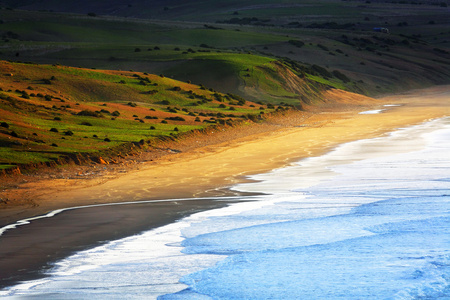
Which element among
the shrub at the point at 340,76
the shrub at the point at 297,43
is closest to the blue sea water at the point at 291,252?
the shrub at the point at 340,76

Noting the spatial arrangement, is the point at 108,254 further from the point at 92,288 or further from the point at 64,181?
the point at 64,181

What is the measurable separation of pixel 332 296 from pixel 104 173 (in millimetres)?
14165

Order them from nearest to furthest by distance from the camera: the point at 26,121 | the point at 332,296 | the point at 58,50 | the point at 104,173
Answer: the point at 332,296, the point at 104,173, the point at 26,121, the point at 58,50

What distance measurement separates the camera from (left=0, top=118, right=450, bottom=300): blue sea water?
1216 centimetres

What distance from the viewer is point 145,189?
2147 cm

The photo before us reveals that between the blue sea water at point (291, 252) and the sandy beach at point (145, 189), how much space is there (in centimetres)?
76

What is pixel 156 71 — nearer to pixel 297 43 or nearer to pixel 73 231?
pixel 297 43

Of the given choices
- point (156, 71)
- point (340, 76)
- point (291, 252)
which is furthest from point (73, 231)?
point (340, 76)

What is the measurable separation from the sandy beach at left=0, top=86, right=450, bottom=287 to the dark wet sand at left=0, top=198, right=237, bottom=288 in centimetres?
2

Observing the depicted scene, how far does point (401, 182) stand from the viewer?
2147cm

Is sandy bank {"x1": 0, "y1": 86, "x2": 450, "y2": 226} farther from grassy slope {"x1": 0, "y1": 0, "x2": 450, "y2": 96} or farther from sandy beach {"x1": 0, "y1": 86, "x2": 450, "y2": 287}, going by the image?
grassy slope {"x1": 0, "y1": 0, "x2": 450, "y2": 96}

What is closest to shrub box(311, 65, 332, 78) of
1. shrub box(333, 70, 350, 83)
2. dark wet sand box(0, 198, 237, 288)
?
shrub box(333, 70, 350, 83)

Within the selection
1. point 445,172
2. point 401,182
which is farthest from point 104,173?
point 445,172

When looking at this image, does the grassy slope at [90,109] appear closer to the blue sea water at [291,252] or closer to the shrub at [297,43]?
the blue sea water at [291,252]
